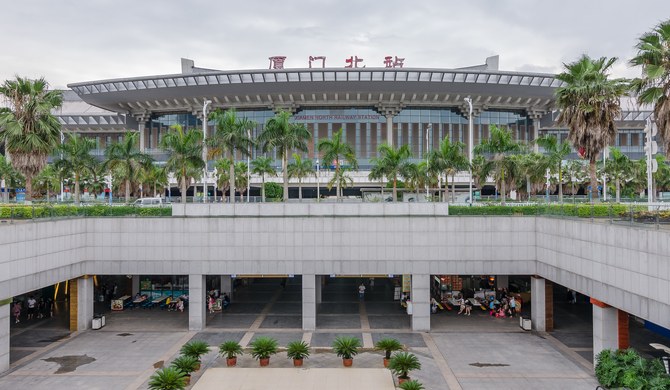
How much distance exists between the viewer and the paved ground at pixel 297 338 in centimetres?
2039

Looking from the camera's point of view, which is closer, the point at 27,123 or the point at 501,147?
the point at 27,123

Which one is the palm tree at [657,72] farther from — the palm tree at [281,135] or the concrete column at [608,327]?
the palm tree at [281,135]

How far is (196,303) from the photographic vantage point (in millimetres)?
28922

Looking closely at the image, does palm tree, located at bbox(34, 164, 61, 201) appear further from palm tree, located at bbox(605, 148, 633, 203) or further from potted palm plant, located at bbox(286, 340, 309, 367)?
palm tree, located at bbox(605, 148, 633, 203)

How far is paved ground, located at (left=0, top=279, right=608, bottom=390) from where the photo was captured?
20391 millimetres

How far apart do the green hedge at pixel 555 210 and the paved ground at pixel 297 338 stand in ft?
24.7

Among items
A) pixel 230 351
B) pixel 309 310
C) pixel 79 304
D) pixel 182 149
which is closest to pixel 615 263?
pixel 309 310

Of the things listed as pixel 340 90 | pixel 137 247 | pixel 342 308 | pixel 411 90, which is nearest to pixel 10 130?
pixel 137 247

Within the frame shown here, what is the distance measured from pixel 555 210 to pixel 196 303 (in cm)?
2297

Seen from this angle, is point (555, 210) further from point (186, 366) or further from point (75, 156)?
point (75, 156)

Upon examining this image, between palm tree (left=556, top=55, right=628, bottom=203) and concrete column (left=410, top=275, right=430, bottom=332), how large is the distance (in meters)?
11.6

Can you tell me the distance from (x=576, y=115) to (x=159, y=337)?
28.3 meters

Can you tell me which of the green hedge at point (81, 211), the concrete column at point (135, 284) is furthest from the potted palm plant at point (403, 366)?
the concrete column at point (135, 284)

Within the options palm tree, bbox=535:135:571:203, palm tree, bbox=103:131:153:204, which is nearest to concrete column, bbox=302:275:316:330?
palm tree, bbox=103:131:153:204
